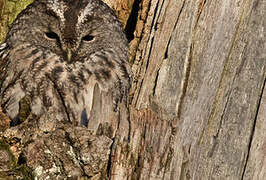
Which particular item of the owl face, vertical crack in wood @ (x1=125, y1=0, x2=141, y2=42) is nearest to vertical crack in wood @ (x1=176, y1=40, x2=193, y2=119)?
the owl face

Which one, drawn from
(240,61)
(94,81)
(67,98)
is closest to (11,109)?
(67,98)

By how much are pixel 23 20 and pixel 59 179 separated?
1989mm

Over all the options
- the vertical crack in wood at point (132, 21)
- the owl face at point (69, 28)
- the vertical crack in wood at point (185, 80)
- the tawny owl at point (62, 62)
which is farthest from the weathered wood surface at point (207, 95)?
the vertical crack in wood at point (132, 21)

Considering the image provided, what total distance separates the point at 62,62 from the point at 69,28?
1.12 ft

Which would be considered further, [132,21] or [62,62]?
[132,21]

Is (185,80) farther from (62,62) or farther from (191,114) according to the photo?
(62,62)

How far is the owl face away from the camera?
3787 millimetres

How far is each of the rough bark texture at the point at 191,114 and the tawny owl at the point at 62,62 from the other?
0.60m

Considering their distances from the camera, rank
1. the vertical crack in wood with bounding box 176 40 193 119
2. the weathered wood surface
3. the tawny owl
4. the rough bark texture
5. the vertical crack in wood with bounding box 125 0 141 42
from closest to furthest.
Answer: the rough bark texture, the weathered wood surface, the vertical crack in wood with bounding box 176 40 193 119, the tawny owl, the vertical crack in wood with bounding box 125 0 141 42

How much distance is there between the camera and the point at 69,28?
3713 mm

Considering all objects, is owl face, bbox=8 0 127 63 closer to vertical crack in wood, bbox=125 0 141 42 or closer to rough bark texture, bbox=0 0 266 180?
vertical crack in wood, bbox=125 0 141 42

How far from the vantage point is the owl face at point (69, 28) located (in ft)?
12.4

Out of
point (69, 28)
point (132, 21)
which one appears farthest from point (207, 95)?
point (132, 21)

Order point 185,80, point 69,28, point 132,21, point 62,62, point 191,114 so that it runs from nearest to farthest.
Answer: point 191,114
point 185,80
point 69,28
point 62,62
point 132,21
